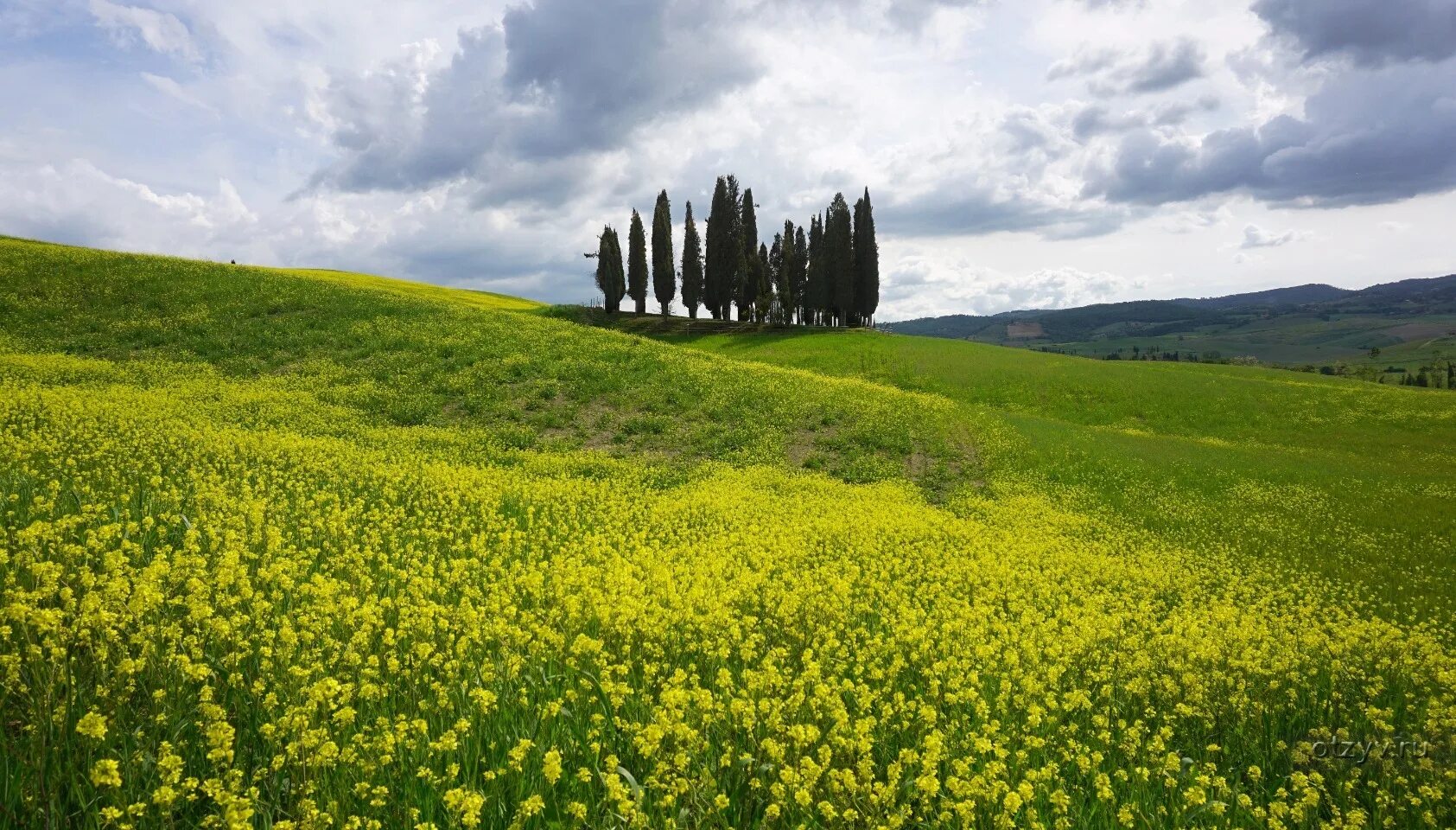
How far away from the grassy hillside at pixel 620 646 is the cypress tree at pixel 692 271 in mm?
46831

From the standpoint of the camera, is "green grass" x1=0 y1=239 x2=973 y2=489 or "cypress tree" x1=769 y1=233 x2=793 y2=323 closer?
"green grass" x1=0 y1=239 x2=973 y2=489

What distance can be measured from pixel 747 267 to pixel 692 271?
5292mm

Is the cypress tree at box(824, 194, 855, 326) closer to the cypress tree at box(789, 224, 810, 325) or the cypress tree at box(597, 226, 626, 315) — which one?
the cypress tree at box(789, 224, 810, 325)

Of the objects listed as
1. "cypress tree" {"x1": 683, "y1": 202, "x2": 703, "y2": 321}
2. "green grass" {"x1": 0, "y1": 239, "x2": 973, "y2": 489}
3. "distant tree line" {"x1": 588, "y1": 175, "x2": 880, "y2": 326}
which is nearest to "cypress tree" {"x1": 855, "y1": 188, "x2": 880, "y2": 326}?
"distant tree line" {"x1": 588, "y1": 175, "x2": 880, "y2": 326}

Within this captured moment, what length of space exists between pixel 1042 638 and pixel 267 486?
453 inches

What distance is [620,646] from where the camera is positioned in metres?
6.60

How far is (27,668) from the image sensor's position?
4.63m

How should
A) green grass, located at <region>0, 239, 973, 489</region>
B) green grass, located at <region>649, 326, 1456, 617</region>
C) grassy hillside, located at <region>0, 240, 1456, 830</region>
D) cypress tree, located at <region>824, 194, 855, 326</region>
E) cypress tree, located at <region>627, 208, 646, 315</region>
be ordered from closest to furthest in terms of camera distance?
grassy hillside, located at <region>0, 240, 1456, 830</region> < green grass, located at <region>649, 326, 1456, 617</region> < green grass, located at <region>0, 239, 973, 489</region> < cypress tree, located at <region>824, 194, 855, 326</region> < cypress tree, located at <region>627, 208, 646, 315</region>

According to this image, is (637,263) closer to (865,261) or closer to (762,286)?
(762,286)

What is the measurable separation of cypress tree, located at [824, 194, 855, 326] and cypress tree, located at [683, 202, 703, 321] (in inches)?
470

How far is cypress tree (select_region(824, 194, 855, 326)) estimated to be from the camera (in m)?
61.1

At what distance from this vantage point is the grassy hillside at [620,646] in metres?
4.24

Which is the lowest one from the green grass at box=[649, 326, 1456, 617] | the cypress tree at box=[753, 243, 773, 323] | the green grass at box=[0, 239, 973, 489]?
the green grass at box=[649, 326, 1456, 617]

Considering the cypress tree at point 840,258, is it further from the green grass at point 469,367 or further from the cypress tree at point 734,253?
the green grass at point 469,367
